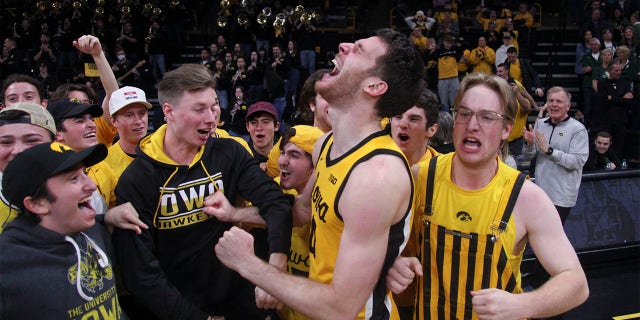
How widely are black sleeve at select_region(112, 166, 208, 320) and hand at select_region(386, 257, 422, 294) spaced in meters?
1.07

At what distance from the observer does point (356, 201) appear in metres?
2.37

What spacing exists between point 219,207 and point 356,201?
0.90 metres

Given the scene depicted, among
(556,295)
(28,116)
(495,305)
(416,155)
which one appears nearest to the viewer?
(495,305)

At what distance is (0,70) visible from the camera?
1666 cm

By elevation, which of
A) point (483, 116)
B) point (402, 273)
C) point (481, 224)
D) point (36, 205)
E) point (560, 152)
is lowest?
point (560, 152)

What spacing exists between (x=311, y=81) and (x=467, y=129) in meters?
2.04

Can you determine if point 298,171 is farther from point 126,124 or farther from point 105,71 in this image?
point 105,71

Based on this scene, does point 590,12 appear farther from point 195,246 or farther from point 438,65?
point 195,246

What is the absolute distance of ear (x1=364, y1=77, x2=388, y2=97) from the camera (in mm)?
2594

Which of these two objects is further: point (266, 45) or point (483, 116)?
point (266, 45)

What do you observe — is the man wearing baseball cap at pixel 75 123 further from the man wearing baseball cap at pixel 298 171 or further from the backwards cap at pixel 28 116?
the man wearing baseball cap at pixel 298 171

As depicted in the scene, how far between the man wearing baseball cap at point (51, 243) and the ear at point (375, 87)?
1280 mm

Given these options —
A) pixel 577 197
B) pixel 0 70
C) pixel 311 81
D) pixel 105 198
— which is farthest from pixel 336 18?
pixel 105 198

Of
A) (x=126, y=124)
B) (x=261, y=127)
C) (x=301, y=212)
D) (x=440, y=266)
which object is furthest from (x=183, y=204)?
(x=261, y=127)
